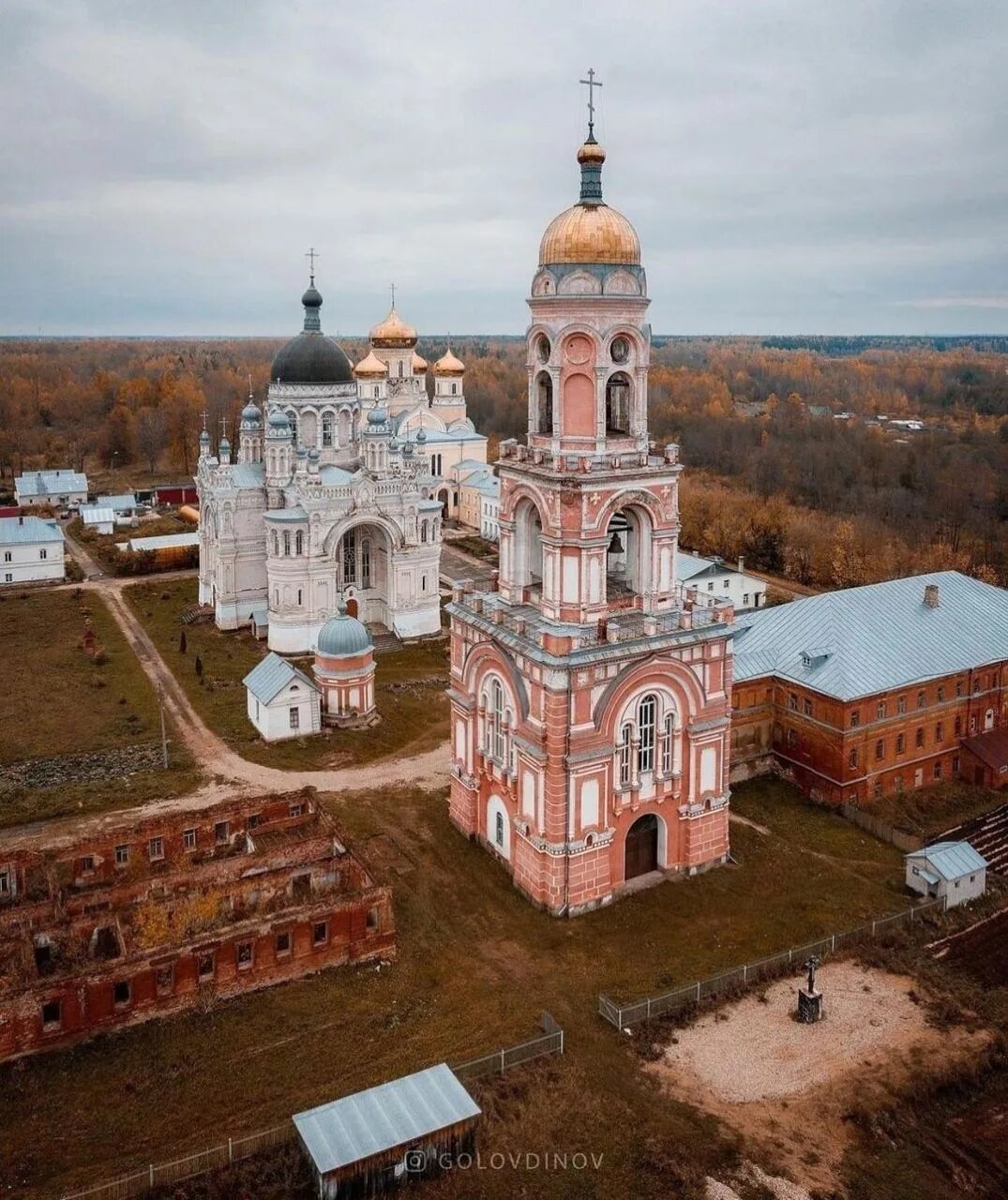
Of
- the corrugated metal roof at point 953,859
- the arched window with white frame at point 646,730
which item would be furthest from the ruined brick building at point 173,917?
the corrugated metal roof at point 953,859

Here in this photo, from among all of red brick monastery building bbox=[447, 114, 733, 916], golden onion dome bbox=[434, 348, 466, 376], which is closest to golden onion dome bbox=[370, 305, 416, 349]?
golden onion dome bbox=[434, 348, 466, 376]

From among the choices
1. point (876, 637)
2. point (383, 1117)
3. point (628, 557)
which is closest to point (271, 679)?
point (628, 557)

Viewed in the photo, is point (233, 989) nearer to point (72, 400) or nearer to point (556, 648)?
point (556, 648)

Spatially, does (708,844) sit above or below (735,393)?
below

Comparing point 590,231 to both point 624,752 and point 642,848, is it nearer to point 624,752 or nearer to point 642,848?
point 624,752

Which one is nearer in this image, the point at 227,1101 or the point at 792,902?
the point at 227,1101

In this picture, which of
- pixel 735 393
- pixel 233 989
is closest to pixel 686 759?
pixel 233 989

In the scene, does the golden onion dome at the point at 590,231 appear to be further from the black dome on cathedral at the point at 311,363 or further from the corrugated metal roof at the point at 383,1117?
the black dome on cathedral at the point at 311,363
